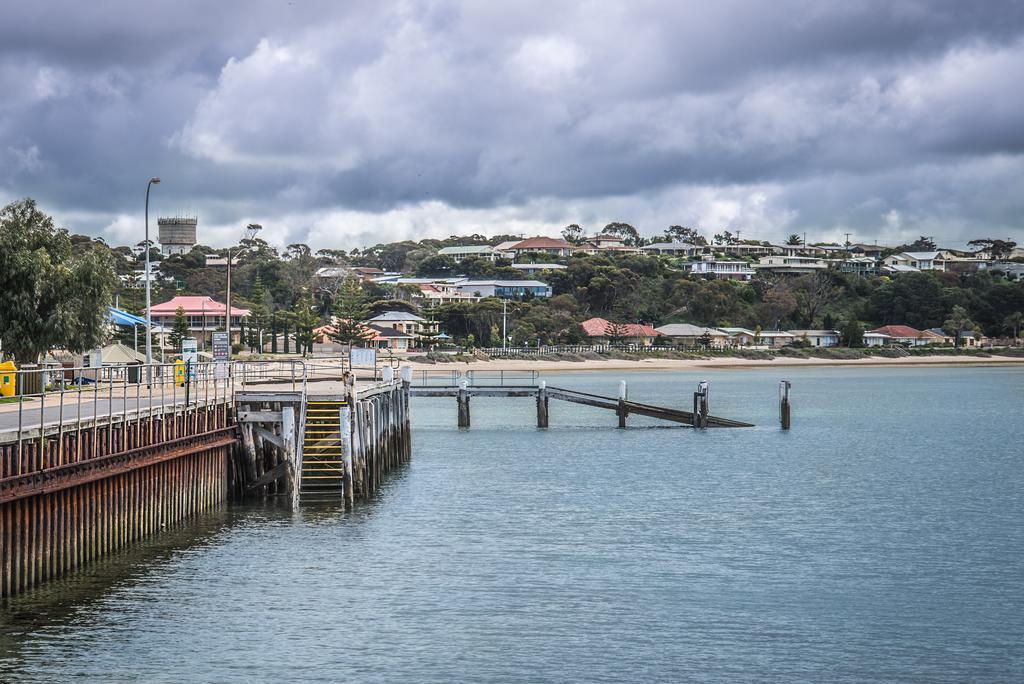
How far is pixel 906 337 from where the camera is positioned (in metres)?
186

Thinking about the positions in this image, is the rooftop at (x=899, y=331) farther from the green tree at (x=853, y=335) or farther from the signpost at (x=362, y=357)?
the signpost at (x=362, y=357)

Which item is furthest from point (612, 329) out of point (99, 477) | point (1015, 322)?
point (99, 477)

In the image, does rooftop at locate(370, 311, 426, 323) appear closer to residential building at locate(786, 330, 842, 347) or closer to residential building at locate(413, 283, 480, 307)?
residential building at locate(413, 283, 480, 307)

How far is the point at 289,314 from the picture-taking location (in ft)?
439

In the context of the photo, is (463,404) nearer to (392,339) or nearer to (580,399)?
(580,399)

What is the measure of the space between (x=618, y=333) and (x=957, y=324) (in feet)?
187

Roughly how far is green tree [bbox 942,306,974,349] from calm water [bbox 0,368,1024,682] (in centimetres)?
14411

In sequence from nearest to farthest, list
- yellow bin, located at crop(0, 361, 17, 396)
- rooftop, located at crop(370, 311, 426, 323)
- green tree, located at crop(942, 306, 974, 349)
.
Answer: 1. yellow bin, located at crop(0, 361, 17, 396)
2. rooftop, located at crop(370, 311, 426, 323)
3. green tree, located at crop(942, 306, 974, 349)

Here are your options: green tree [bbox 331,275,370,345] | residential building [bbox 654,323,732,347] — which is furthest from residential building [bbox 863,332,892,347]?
green tree [bbox 331,275,370,345]

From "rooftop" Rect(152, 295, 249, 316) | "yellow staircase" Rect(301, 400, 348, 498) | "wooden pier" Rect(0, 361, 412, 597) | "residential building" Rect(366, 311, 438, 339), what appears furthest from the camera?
"residential building" Rect(366, 311, 438, 339)

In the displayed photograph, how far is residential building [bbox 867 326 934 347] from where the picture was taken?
186 metres

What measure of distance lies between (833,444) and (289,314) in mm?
81908

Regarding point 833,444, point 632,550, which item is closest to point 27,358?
point 632,550

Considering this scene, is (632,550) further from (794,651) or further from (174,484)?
(174,484)
